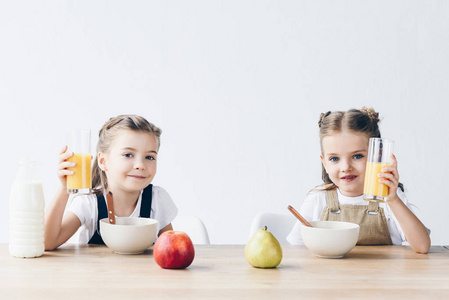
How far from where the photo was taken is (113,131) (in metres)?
1.84

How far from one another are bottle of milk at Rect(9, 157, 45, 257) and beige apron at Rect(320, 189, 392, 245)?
0.97 m

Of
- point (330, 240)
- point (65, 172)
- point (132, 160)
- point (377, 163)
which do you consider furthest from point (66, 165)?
point (377, 163)

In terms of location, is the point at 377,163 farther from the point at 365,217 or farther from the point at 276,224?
the point at 276,224

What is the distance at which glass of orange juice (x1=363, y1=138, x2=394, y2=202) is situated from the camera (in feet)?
4.86

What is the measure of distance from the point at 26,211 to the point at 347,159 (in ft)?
3.35

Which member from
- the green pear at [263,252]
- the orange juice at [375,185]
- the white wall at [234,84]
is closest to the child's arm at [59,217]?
the green pear at [263,252]

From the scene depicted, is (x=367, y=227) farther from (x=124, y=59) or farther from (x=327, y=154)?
(x=124, y=59)

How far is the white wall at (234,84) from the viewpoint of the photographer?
3.21 m

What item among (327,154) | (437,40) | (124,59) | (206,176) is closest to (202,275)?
(327,154)

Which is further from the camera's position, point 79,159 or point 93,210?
point 93,210

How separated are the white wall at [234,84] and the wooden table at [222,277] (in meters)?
1.78

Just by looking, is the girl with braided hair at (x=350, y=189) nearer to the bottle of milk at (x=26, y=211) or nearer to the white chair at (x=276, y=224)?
the white chair at (x=276, y=224)

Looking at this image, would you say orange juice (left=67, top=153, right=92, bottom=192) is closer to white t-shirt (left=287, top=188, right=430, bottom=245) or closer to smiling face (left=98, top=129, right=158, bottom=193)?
smiling face (left=98, top=129, right=158, bottom=193)

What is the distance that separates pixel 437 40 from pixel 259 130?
3.85ft
